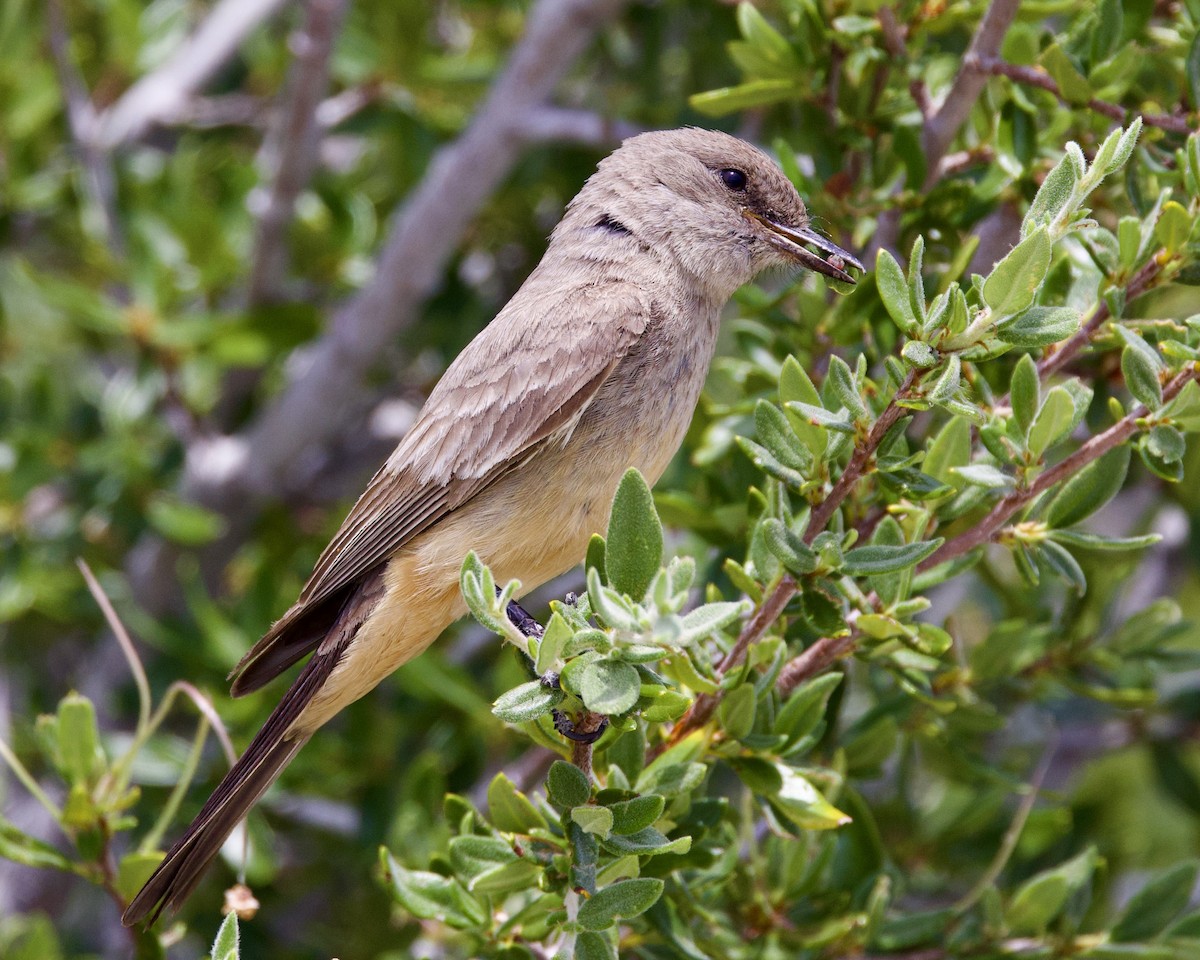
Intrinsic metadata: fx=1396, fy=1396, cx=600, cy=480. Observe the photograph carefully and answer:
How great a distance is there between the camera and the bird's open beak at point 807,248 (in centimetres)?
339

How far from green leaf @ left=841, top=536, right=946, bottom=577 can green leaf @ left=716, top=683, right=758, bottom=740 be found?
36 centimetres

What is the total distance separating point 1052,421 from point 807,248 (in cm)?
128

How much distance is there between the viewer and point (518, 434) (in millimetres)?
3471

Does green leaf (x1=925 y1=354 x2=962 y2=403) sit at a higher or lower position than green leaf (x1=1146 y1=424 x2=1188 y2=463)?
higher

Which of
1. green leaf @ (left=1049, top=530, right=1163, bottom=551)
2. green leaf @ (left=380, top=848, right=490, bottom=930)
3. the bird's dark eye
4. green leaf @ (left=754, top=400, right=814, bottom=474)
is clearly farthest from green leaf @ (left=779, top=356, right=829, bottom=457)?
the bird's dark eye

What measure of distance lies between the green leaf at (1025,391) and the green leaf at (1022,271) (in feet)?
0.99

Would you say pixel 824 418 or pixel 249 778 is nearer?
pixel 824 418

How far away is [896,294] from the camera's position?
2.27 metres

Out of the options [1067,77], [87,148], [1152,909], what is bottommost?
[1152,909]

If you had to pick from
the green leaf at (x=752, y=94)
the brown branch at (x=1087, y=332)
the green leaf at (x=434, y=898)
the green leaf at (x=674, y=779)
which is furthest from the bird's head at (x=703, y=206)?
the green leaf at (x=434, y=898)

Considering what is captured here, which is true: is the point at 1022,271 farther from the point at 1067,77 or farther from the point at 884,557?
the point at 1067,77

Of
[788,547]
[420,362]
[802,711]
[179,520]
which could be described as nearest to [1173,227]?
[788,547]

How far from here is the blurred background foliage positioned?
3.49m

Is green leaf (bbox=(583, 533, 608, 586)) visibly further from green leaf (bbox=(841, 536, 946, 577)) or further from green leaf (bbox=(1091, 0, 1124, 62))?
green leaf (bbox=(1091, 0, 1124, 62))
